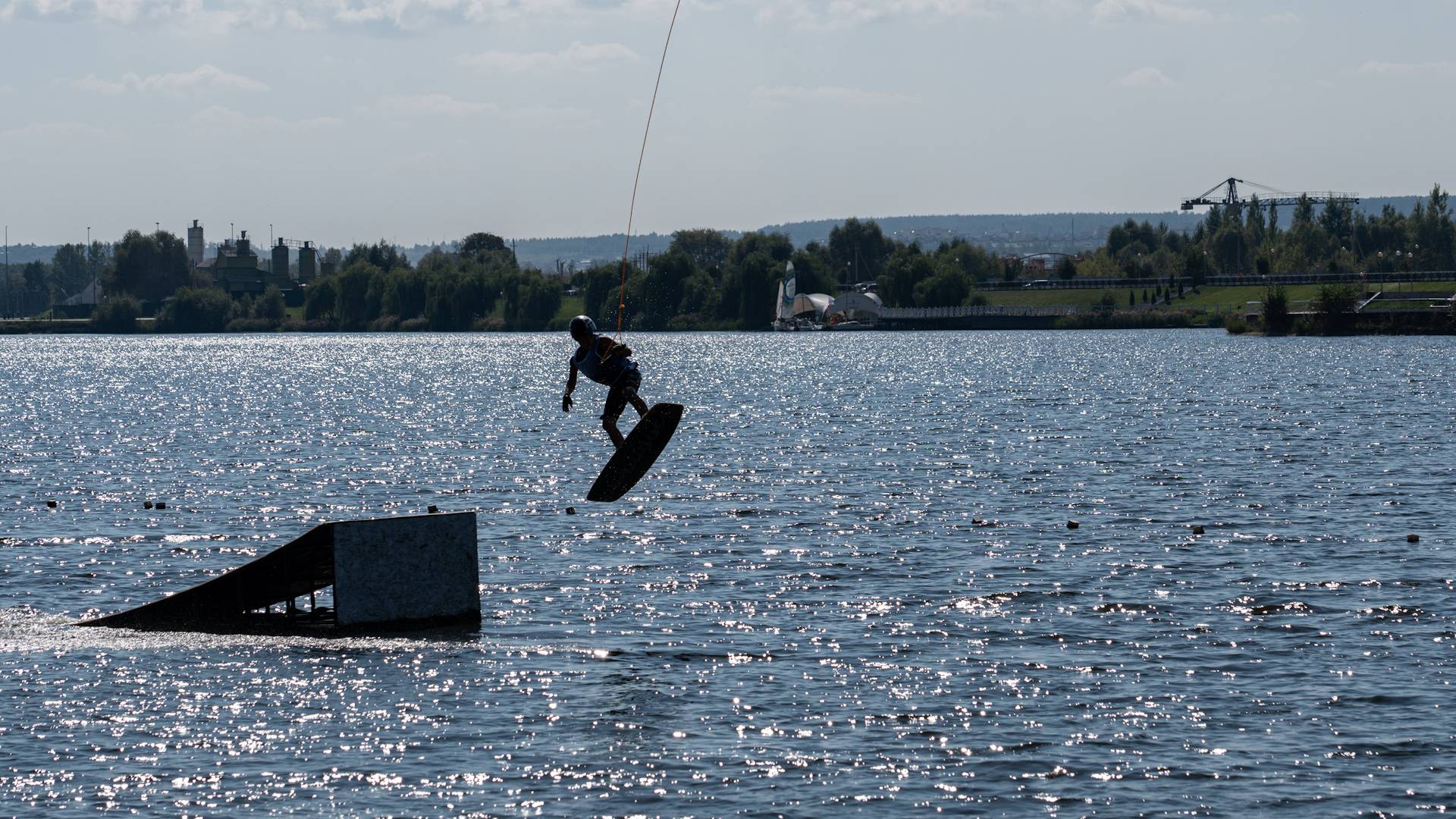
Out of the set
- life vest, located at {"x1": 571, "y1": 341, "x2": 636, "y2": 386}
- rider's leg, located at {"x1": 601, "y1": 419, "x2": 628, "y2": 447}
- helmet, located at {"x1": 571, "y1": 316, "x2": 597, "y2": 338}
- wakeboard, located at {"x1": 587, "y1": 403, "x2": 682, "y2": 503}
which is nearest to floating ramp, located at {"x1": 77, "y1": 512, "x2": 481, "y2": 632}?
wakeboard, located at {"x1": 587, "y1": 403, "x2": 682, "y2": 503}

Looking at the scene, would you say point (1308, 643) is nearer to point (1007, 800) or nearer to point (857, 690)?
point (857, 690)

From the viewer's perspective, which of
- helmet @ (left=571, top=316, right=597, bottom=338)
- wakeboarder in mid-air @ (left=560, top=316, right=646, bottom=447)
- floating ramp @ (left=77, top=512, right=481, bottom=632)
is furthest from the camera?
floating ramp @ (left=77, top=512, right=481, bottom=632)

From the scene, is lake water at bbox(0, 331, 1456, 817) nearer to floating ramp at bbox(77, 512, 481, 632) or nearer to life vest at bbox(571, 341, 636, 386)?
floating ramp at bbox(77, 512, 481, 632)

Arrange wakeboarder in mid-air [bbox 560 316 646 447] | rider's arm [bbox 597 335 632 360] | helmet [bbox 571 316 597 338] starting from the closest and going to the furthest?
1. helmet [bbox 571 316 597 338]
2. wakeboarder in mid-air [bbox 560 316 646 447]
3. rider's arm [bbox 597 335 632 360]

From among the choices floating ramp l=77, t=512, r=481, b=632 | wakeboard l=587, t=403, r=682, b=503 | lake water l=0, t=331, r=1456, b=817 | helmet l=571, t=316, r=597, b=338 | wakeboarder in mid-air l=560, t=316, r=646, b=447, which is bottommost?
lake water l=0, t=331, r=1456, b=817

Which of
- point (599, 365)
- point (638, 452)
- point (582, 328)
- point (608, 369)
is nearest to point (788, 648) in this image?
point (638, 452)

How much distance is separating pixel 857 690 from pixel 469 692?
6.28m

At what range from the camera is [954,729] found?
84.5 feet

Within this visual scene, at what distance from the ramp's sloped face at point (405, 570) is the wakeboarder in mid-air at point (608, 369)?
335 centimetres

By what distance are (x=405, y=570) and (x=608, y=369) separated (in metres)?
5.57

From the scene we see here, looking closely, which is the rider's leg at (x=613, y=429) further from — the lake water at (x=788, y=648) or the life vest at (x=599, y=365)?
the lake water at (x=788, y=648)

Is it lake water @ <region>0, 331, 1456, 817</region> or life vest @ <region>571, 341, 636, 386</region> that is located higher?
life vest @ <region>571, 341, 636, 386</region>

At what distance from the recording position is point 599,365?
30.2 meters

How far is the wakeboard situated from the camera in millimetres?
31047
